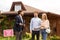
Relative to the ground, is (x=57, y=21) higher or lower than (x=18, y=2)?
lower

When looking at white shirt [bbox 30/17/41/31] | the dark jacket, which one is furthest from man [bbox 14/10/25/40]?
white shirt [bbox 30/17/41/31]

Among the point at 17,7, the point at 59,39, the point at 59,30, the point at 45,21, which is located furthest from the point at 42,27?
the point at 17,7

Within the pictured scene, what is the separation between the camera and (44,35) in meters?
11.0

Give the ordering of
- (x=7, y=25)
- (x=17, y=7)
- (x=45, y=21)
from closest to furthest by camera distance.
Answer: (x=45, y=21), (x=7, y=25), (x=17, y=7)

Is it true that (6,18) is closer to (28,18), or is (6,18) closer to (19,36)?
(28,18)

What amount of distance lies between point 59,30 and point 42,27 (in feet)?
61.1

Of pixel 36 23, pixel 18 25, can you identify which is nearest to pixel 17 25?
pixel 18 25

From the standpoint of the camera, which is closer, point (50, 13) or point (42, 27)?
point (42, 27)

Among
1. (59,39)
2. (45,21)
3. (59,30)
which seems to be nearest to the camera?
(45,21)

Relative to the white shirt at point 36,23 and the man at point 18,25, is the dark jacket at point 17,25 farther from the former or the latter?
the white shirt at point 36,23

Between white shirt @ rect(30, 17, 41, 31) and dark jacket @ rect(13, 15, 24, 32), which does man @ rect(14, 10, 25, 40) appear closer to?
dark jacket @ rect(13, 15, 24, 32)

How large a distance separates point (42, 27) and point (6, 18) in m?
16.9

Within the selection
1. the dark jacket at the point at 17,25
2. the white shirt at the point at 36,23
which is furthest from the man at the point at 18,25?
the white shirt at the point at 36,23

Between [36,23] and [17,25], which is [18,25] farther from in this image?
[36,23]
